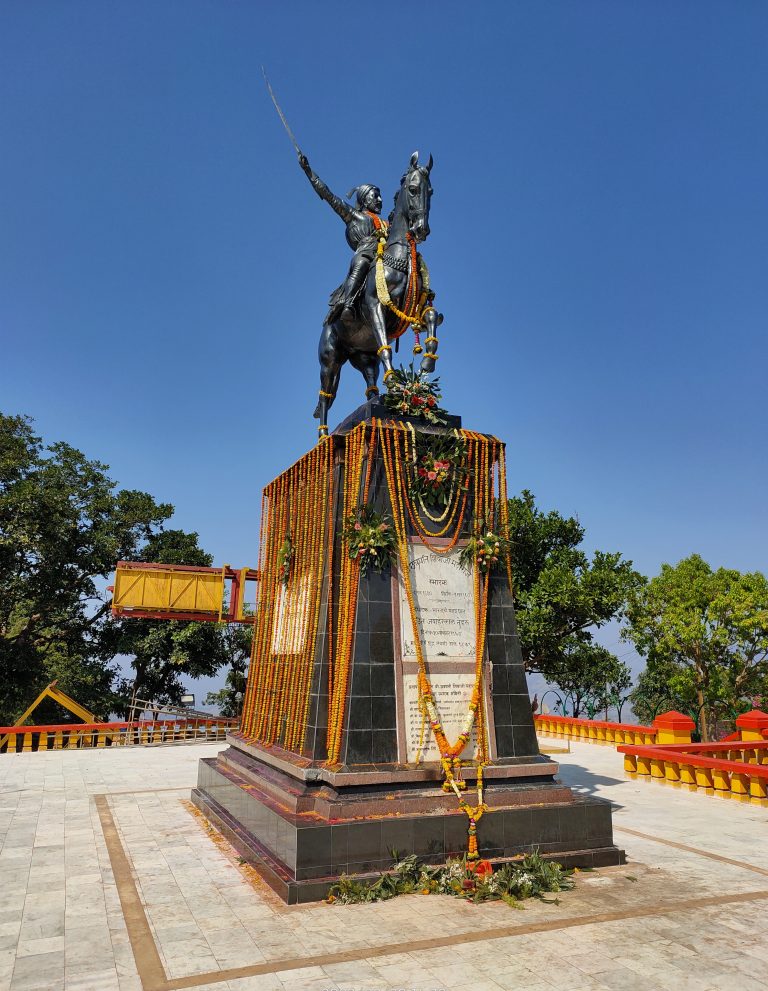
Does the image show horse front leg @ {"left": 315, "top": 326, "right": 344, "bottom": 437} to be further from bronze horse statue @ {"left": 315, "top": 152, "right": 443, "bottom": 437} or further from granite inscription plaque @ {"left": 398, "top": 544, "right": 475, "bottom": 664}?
granite inscription plaque @ {"left": 398, "top": 544, "right": 475, "bottom": 664}

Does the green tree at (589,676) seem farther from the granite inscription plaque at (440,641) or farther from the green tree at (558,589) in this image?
the granite inscription plaque at (440,641)

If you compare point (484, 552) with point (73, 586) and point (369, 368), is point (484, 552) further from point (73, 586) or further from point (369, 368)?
point (73, 586)

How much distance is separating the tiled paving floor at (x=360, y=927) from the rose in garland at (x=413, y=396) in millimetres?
4663

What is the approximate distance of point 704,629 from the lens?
22500 mm

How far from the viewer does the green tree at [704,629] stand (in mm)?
22156

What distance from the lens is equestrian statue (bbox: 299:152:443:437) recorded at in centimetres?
830

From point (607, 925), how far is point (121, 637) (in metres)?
22.2

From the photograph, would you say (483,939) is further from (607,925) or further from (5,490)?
(5,490)

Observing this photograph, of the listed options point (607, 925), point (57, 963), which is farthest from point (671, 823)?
point (57, 963)

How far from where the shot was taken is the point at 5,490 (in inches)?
857

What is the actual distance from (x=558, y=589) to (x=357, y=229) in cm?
1361

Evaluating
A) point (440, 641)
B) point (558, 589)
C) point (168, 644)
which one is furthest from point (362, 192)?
point (168, 644)

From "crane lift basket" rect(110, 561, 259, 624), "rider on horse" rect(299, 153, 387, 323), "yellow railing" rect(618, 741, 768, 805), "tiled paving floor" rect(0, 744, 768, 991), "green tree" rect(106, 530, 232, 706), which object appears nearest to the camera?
"tiled paving floor" rect(0, 744, 768, 991)

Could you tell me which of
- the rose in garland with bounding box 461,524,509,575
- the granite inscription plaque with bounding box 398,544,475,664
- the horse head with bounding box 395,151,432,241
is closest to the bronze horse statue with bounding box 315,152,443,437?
the horse head with bounding box 395,151,432,241
